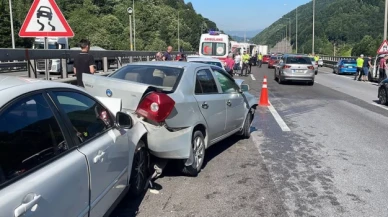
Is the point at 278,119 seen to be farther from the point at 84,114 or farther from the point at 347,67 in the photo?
the point at 347,67

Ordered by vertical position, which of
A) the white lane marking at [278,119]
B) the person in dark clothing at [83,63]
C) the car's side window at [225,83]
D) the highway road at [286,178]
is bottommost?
the highway road at [286,178]

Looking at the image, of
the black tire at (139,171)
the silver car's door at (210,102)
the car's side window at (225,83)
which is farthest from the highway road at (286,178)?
the car's side window at (225,83)

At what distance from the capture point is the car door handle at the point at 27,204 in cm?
212

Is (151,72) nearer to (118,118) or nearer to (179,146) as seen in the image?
(179,146)

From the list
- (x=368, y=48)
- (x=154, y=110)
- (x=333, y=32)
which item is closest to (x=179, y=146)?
(x=154, y=110)

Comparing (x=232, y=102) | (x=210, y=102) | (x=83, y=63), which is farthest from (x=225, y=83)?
(x=83, y=63)

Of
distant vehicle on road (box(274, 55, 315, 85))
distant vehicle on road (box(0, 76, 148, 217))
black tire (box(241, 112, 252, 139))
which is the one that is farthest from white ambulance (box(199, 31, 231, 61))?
distant vehicle on road (box(0, 76, 148, 217))

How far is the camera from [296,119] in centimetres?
1072

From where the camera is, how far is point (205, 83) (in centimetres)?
632

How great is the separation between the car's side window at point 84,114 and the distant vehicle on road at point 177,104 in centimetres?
107

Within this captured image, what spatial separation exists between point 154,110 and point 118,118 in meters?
1.00

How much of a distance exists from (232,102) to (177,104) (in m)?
2.06

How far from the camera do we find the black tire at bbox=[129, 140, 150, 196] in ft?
15.1

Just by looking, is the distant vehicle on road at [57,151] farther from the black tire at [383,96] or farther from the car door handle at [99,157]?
the black tire at [383,96]
